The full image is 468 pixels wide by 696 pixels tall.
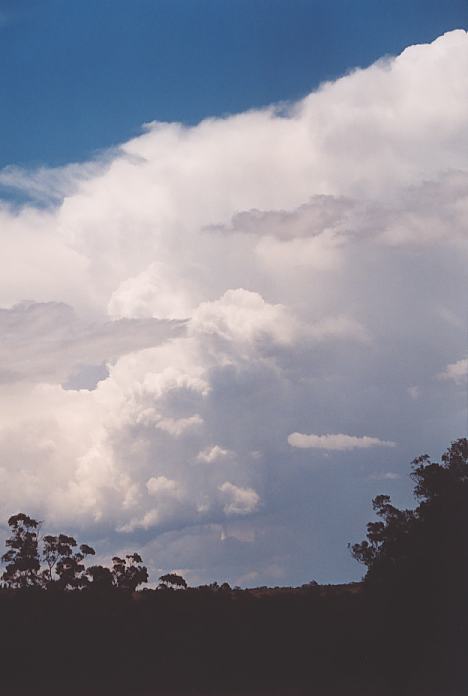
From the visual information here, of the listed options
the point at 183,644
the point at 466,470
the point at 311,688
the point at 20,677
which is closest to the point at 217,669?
the point at 183,644

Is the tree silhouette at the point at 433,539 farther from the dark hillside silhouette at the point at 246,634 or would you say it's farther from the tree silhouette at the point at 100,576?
the tree silhouette at the point at 100,576

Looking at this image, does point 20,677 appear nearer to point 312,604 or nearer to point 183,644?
point 183,644

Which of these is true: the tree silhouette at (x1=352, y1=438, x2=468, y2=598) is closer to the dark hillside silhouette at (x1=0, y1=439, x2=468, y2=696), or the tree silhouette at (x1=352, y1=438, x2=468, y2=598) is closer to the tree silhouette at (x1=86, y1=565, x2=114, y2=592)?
the dark hillside silhouette at (x1=0, y1=439, x2=468, y2=696)

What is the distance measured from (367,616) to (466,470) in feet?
42.2

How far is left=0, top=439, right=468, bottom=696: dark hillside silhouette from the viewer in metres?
53.8

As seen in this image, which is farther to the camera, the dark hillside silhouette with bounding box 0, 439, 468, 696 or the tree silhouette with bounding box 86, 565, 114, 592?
the tree silhouette with bounding box 86, 565, 114, 592

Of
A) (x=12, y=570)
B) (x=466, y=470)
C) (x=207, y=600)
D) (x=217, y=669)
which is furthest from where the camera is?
(x=12, y=570)

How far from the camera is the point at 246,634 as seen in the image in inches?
2638

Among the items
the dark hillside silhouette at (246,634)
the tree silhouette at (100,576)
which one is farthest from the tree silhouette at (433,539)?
the tree silhouette at (100,576)

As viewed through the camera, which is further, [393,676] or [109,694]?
[109,694]

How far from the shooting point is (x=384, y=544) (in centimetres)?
6925

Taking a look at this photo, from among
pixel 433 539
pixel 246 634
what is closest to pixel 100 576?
pixel 246 634

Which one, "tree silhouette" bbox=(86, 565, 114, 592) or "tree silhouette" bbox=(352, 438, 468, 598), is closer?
"tree silhouette" bbox=(352, 438, 468, 598)

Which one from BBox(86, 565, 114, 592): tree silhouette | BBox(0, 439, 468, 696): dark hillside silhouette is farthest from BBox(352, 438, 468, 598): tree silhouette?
BBox(86, 565, 114, 592): tree silhouette
